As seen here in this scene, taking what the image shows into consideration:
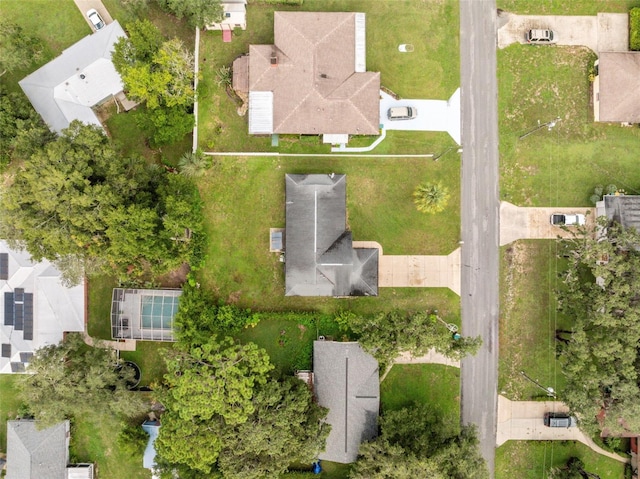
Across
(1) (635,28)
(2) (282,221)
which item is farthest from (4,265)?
(1) (635,28)

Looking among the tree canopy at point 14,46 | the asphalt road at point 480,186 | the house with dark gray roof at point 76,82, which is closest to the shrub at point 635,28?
the asphalt road at point 480,186

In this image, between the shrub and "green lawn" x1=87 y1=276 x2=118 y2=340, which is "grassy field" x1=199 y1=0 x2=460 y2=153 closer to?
"green lawn" x1=87 y1=276 x2=118 y2=340

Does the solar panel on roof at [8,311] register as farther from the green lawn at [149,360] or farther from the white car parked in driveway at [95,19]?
the white car parked in driveway at [95,19]

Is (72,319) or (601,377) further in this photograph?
(72,319)

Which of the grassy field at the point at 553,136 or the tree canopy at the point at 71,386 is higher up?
the grassy field at the point at 553,136

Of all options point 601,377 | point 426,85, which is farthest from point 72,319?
point 601,377

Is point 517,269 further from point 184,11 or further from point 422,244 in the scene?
point 184,11

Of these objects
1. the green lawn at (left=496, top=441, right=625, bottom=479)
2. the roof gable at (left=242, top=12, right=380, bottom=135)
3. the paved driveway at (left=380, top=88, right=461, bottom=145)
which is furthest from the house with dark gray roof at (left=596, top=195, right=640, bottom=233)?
the roof gable at (left=242, top=12, right=380, bottom=135)

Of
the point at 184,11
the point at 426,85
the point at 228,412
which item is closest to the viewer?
the point at 228,412

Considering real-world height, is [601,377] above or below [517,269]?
below
